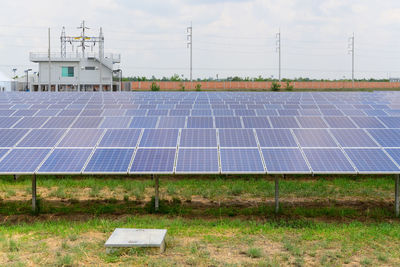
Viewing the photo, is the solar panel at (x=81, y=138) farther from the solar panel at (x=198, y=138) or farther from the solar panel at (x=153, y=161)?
the solar panel at (x=198, y=138)

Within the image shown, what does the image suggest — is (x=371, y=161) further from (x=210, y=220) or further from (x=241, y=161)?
(x=210, y=220)

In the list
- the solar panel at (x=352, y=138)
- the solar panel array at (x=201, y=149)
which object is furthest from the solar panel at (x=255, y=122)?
the solar panel at (x=352, y=138)

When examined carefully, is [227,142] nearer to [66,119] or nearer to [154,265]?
[154,265]

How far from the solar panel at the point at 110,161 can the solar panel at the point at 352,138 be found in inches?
293

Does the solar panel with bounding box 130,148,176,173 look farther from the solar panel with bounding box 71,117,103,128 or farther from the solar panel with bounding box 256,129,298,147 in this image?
the solar panel with bounding box 71,117,103,128

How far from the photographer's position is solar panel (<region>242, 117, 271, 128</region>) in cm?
2034

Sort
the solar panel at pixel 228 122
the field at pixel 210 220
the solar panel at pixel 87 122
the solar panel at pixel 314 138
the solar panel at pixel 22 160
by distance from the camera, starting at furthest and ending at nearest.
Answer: the solar panel at pixel 228 122
the solar panel at pixel 87 122
the solar panel at pixel 314 138
the solar panel at pixel 22 160
the field at pixel 210 220

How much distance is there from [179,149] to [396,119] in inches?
426

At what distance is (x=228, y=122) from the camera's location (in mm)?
21031

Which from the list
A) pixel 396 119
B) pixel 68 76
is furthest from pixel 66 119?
pixel 68 76

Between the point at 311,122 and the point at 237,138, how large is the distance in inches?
204

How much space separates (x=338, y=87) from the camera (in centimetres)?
11631

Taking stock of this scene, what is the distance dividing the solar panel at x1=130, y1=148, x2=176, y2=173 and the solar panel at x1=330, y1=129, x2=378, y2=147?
606 centimetres

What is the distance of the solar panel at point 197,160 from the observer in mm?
14250
